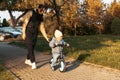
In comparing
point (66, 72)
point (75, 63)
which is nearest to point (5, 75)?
point (66, 72)

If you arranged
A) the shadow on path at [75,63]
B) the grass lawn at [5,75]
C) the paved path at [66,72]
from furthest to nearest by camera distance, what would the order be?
the shadow on path at [75,63] < the paved path at [66,72] < the grass lawn at [5,75]

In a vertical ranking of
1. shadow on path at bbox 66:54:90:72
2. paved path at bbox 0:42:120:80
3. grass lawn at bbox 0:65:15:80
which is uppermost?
grass lawn at bbox 0:65:15:80

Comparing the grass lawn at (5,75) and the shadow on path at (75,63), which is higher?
the grass lawn at (5,75)

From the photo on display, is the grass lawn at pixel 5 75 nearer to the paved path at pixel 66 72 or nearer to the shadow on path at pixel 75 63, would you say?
the paved path at pixel 66 72

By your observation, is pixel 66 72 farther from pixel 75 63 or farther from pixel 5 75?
pixel 75 63

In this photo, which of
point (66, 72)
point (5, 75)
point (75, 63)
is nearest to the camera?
point (5, 75)

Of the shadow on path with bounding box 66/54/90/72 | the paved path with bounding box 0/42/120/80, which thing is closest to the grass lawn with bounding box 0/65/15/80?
the paved path with bounding box 0/42/120/80

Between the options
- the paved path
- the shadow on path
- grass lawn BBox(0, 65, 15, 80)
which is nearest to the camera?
grass lawn BBox(0, 65, 15, 80)

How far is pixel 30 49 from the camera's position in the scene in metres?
12.0

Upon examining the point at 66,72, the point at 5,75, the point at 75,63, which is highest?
the point at 5,75

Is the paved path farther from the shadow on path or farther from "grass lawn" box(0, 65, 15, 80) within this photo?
"grass lawn" box(0, 65, 15, 80)

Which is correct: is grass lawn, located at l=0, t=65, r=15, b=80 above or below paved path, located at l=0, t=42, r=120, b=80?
above

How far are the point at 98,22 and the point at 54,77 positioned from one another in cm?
3372

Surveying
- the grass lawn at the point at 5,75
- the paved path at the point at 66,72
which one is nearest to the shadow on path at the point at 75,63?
the paved path at the point at 66,72
